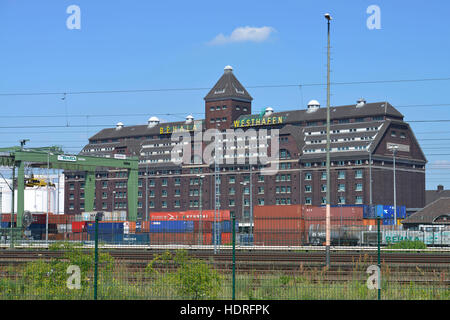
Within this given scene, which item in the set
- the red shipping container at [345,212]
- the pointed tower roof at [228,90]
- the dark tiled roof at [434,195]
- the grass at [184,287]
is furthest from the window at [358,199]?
the grass at [184,287]

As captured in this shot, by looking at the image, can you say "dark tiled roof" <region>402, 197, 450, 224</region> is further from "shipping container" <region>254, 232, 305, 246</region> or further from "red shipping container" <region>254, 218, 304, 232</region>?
"shipping container" <region>254, 232, 305, 246</region>

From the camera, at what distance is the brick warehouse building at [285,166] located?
124812 millimetres

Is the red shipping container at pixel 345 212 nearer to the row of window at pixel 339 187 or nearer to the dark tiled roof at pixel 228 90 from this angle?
the row of window at pixel 339 187

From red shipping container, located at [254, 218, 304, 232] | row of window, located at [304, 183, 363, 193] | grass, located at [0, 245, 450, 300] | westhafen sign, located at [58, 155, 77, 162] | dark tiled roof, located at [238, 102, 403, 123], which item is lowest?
grass, located at [0, 245, 450, 300]

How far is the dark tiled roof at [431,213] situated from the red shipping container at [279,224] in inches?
1434

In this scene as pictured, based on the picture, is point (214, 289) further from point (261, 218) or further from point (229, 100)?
point (229, 100)

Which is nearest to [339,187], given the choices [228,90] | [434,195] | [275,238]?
[434,195]

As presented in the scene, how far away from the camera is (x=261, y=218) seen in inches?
2552

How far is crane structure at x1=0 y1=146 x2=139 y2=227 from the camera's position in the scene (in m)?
74.9

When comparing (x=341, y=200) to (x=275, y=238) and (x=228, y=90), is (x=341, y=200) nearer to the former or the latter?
(x=228, y=90)

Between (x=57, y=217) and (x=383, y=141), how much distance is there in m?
63.7

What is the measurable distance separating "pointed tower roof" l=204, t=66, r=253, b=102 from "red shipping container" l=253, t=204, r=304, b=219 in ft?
273

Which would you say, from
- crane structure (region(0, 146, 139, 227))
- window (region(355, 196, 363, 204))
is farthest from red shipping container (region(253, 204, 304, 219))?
window (region(355, 196, 363, 204))
